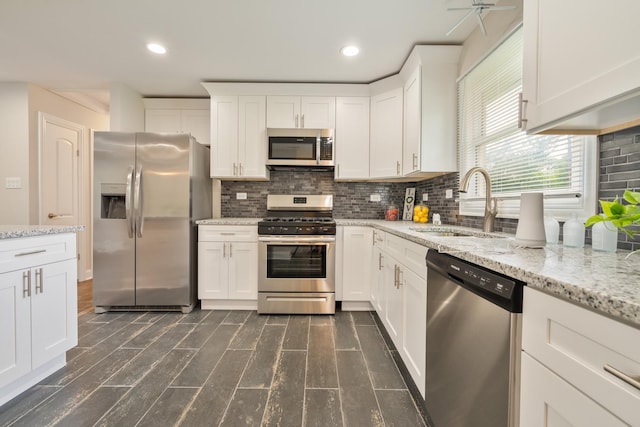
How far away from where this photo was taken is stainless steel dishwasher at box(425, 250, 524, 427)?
0.79m

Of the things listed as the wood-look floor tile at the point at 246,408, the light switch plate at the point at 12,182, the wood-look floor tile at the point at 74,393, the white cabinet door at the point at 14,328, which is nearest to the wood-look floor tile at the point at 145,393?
the wood-look floor tile at the point at 74,393

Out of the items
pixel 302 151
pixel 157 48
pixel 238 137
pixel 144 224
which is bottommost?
pixel 144 224

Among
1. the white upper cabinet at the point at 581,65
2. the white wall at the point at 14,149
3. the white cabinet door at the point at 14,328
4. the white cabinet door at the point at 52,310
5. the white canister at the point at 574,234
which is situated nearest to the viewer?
the white upper cabinet at the point at 581,65

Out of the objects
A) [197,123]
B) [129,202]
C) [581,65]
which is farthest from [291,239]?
[581,65]

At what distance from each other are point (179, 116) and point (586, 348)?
3.93 m

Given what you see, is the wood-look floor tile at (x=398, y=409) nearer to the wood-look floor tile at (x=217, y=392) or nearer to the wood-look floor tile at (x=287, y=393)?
the wood-look floor tile at (x=287, y=393)

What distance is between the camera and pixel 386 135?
2.94 m

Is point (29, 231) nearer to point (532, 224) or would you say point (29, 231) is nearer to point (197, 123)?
point (197, 123)

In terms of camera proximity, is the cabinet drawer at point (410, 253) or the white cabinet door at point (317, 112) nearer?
the cabinet drawer at point (410, 253)

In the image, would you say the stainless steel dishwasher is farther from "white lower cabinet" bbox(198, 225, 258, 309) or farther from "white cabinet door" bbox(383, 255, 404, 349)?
"white lower cabinet" bbox(198, 225, 258, 309)

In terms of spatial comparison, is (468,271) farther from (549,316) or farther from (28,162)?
(28,162)

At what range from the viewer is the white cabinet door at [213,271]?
111 inches

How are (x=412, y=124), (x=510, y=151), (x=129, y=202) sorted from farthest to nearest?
1. (x=129, y=202)
2. (x=412, y=124)
3. (x=510, y=151)

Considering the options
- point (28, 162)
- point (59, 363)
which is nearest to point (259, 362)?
point (59, 363)
